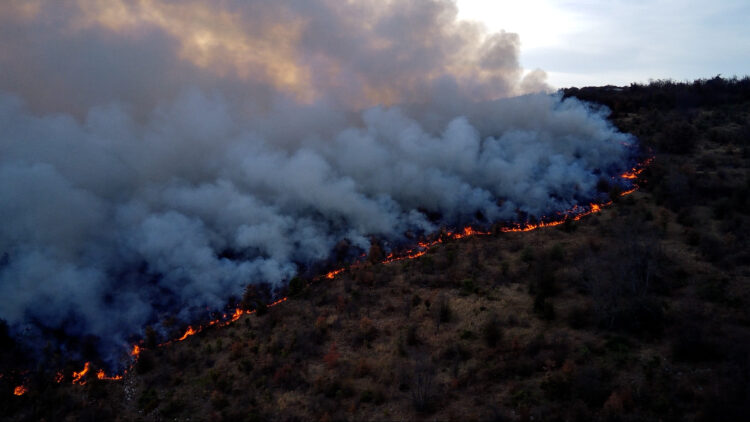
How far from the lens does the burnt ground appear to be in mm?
12812

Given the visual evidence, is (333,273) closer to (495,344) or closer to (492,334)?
(492,334)

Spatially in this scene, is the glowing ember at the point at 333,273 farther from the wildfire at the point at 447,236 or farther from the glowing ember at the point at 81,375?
the glowing ember at the point at 81,375

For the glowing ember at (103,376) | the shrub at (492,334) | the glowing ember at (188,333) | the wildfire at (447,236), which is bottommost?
the shrub at (492,334)

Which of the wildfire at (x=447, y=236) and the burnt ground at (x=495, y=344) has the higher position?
the wildfire at (x=447, y=236)

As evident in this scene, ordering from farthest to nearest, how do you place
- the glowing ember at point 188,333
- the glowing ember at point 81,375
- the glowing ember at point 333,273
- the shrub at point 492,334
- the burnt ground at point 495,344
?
the glowing ember at point 333,273, the glowing ember at point 188,333, the glowing ember at point 81,375, the shrub at point 492,334, the burnt ground at point 495,344

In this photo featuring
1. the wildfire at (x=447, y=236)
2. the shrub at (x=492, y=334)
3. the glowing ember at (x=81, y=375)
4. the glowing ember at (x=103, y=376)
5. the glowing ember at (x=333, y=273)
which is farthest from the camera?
the glowing ember at (x=333, y=273)

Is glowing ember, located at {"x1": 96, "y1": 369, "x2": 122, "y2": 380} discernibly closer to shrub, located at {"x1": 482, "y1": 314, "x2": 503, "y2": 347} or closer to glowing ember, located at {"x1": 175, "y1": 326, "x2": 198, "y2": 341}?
glowing ember, located at {"x1": 175, "y1": 326, "x2": 198, "y2": 341}

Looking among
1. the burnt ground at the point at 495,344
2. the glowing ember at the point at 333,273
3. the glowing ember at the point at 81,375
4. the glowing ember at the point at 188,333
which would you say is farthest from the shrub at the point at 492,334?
the glowing ember at the point at 81,375

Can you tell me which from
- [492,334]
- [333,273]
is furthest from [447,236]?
[492,334]

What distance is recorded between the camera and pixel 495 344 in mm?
16125

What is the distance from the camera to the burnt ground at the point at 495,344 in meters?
12.8

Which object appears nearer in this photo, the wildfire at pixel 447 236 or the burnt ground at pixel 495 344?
the burnt ground at pixel 495 344

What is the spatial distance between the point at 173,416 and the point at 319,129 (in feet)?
80.9

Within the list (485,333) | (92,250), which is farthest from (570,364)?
(92,250)
